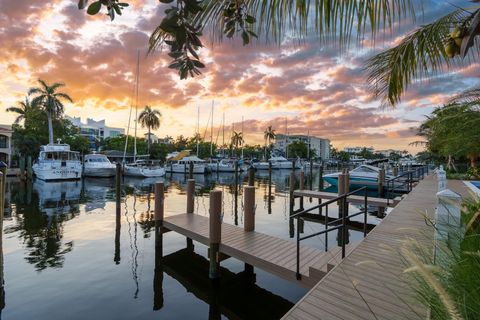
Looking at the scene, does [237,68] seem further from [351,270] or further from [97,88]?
[97,88]

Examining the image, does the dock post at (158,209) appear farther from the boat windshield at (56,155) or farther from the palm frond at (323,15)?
→ the boat windshield at (56,155)

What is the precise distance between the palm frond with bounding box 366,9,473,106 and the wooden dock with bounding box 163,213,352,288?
3.61 meters

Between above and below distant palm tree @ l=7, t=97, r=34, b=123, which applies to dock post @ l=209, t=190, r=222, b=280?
below

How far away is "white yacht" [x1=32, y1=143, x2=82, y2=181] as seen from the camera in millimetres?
33688

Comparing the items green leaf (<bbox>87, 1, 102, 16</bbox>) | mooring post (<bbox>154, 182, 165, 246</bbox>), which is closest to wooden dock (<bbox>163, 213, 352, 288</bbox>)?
mooring post (<bbox>154, 182, 165, 246</bbox>)

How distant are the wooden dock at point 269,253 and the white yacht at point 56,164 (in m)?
29.8

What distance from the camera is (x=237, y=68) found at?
3.58m

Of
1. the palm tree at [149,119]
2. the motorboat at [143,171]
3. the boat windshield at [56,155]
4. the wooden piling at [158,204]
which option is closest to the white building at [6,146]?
the boat windshield at [56,155]

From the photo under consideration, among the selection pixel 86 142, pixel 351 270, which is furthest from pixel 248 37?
pixel 86 142

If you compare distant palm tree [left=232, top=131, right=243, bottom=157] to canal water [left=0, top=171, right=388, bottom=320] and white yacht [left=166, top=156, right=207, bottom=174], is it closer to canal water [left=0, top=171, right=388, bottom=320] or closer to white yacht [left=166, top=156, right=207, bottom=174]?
white yacht [left=166, top=156, right=207, bottom=174]

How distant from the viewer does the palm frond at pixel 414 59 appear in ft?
14.1

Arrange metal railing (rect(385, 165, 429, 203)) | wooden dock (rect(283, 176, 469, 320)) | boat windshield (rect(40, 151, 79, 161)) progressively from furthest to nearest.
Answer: boat windshield (rect(40, 151, 79, 161)) < metal railing (rect(385, 165, 429, 203)) < wooden dock (rect(283, 176, 469, 320))

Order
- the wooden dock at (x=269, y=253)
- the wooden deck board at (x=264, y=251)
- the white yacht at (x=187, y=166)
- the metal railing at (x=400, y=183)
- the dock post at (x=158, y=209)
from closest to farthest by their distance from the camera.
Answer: the wooden dock at (x=269, y=253) → the wooden deck board at (x=264, y=251) → the dock post at (x=158, y=209) → the metal railing at (x=400, y=183) → the white yacht at (x=187, y=166)

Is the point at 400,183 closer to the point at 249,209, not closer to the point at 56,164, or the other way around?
the point at 249,209
